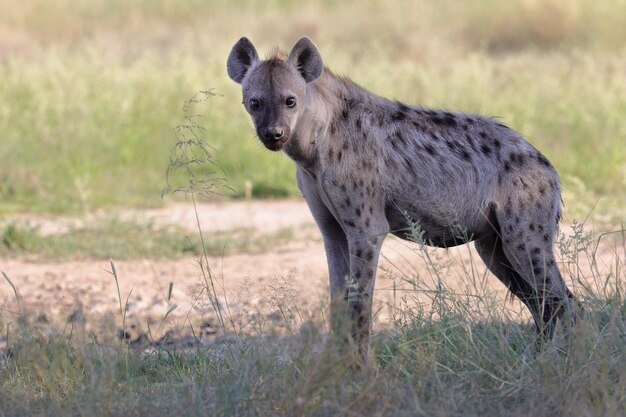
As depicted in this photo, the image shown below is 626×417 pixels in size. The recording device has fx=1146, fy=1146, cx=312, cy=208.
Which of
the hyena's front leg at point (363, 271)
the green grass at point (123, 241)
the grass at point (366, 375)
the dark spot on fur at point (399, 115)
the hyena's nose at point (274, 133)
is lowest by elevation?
the grass at point (366, 375)

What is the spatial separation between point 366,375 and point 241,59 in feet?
4.78

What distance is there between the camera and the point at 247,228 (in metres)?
7.71

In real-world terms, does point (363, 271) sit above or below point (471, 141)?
below

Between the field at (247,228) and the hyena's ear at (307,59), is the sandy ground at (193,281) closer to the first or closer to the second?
the field at (247,228)

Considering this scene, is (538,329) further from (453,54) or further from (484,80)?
(453,54)

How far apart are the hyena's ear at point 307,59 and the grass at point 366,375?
932 millimetres

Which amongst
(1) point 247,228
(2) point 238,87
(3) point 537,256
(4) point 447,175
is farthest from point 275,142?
(2) point 238,87

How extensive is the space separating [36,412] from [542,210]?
6.49 ft

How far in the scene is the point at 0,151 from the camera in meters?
8.84

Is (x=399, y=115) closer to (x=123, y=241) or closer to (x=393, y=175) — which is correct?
(x=393, y=175)

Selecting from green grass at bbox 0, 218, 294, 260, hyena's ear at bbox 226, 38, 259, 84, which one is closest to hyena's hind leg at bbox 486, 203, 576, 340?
hyena's ear at bbox 226, 38, 259, 84

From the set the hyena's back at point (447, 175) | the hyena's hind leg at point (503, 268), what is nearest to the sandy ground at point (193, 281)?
the hyena's hind leg at point (503, 268)

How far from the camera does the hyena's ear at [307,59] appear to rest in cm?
428

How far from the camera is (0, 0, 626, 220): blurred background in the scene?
887 cm
